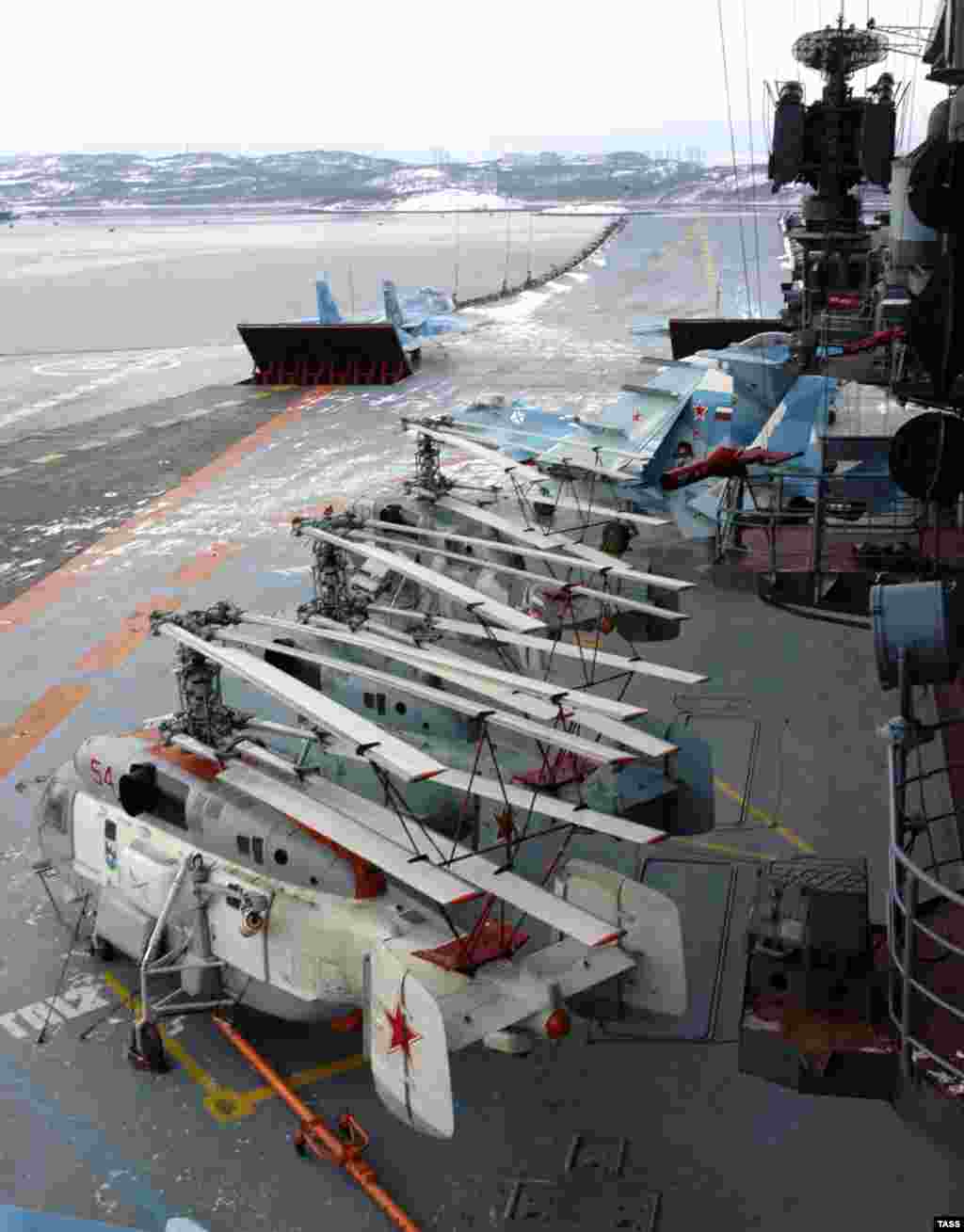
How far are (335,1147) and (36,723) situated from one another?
12711mm

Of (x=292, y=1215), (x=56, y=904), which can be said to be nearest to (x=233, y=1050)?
(x=292, y=1215)

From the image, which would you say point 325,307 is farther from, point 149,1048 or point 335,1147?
point 335,1147

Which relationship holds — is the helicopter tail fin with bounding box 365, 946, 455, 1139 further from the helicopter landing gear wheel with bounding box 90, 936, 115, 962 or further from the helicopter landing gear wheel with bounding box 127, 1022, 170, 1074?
the helicopter landing gear wheel with bounding box 90, 936, 115, 962

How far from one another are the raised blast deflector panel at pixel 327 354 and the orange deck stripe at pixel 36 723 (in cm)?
3318

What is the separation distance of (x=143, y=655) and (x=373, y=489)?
13.0 metres

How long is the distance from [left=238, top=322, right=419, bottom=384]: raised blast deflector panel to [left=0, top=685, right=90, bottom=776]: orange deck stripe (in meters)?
33.2

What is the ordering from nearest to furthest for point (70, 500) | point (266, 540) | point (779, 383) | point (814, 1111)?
point (814, 1111), point (266, 540), point (779, 383), point (70, 500)

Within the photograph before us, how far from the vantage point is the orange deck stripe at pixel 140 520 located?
28688 millimetres

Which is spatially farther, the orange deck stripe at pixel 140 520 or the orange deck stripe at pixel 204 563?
the orange deck stripe at pixel 204 563

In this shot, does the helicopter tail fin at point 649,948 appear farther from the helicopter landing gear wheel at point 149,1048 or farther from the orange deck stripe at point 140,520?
the orange deck stripe at point 140,520

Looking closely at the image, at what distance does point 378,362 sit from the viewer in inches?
2191

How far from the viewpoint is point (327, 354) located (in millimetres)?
55812

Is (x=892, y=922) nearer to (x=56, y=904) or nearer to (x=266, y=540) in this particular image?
(x=56, y=904)

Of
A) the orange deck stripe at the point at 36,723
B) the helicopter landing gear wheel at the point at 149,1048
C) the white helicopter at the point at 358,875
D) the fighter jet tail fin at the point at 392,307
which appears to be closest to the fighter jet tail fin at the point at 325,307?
the fighter jet tail fin at the point at 392,307
